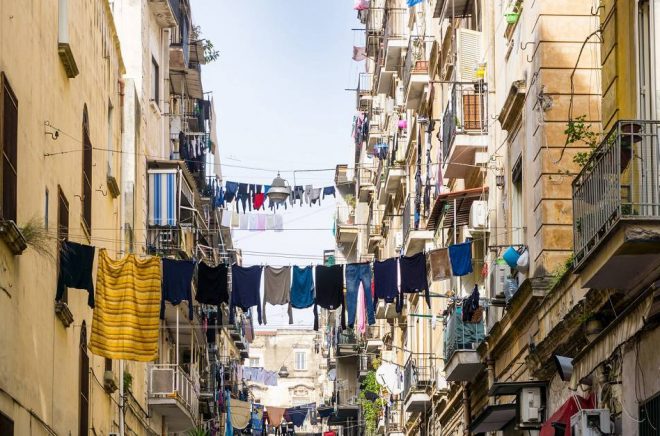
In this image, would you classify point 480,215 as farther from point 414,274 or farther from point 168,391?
point 168,391

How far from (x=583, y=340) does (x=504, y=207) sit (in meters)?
6.41

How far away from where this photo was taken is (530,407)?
19.4 meters

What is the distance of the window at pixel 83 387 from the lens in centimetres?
2255

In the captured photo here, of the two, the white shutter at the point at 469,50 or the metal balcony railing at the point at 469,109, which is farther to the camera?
the white shutter at the point at 469,50

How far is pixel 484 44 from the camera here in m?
25.2

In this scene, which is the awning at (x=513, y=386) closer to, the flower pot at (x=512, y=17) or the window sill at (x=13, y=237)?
the flower pot at (x=512, y=17)

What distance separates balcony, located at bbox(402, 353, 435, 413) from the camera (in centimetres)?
3412

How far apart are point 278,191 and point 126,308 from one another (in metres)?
15.9

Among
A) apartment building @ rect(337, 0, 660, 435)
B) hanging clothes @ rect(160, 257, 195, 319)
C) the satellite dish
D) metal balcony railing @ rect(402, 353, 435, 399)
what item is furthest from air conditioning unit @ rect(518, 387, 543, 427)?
the satellite dish

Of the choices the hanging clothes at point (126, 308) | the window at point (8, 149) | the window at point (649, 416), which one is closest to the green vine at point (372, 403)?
the hanging clothes at point (126, 308)

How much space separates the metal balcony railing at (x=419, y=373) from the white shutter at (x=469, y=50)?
8985 mm

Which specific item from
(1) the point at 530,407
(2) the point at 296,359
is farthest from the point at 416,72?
(2) the point at 296,359

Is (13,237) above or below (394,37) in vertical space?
below

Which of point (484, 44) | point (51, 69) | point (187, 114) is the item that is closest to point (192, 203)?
point (187, 114)
